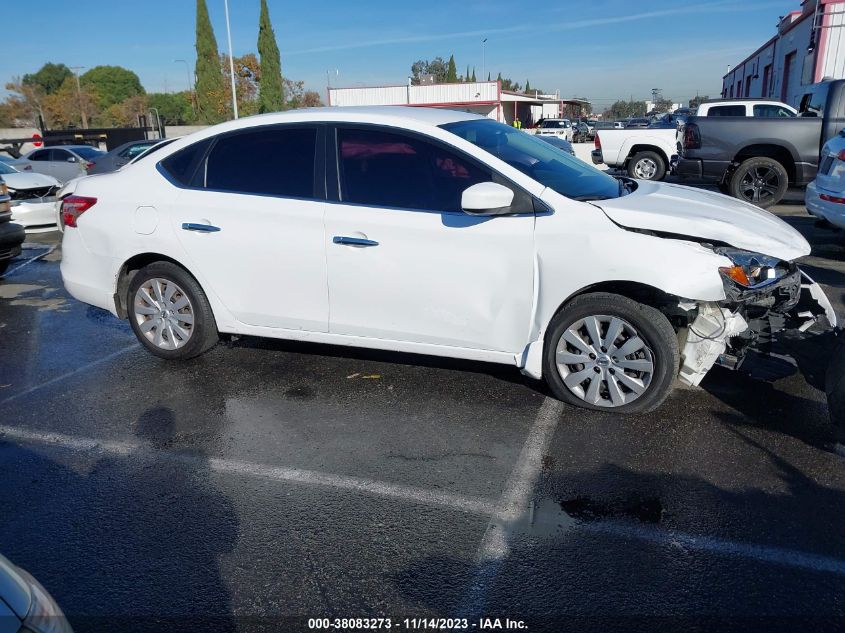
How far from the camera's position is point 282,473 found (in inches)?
147

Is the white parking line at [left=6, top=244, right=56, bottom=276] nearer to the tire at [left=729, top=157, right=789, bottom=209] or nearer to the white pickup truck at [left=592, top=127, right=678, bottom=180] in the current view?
the tire at [left=729, top=157, right=789, bottom=209]

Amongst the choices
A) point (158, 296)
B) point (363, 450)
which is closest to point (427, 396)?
point (363, 450)

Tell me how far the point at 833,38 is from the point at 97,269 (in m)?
24.6

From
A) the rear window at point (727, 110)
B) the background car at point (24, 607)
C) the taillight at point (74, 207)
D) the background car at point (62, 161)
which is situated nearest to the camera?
the background car at point (24, 607)

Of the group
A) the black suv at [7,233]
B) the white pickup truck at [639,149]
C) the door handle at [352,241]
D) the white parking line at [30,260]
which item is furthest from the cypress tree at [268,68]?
the door handle at [352,241]

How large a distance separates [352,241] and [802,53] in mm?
27709

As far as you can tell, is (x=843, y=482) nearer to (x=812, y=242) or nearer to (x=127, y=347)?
(x=127, y=347)

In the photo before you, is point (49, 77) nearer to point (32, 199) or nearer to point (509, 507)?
point (32, 199)

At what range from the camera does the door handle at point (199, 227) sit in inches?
191

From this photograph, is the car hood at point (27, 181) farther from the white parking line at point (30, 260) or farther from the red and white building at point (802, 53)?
the red and white building at point (802, 53)

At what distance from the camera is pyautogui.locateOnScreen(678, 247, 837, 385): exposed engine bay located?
4.01 m

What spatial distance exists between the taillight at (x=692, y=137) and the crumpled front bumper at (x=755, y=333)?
8190 mm

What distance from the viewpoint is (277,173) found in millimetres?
4785

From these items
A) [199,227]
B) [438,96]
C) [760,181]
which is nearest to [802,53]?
[760,181]
